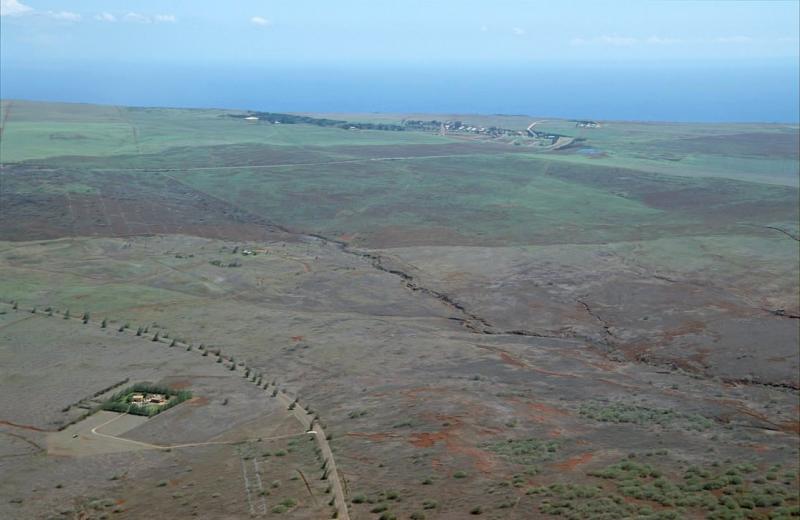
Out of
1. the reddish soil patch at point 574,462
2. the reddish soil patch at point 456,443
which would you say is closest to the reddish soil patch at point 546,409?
the reddish soil patch at point 456,443

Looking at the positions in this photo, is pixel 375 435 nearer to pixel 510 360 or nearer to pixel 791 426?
pixel 510 360

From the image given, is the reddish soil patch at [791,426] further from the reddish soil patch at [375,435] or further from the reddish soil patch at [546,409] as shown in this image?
the reddish soil patch at [375,435]

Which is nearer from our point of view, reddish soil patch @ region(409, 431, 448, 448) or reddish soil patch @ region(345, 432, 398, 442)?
reddish soil patch @ region(409, 431, 448, 448)

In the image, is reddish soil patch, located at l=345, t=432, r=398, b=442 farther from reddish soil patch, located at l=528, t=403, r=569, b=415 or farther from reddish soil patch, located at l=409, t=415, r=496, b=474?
reddish soil patch, located at l=528, t=403, r=569, b=415

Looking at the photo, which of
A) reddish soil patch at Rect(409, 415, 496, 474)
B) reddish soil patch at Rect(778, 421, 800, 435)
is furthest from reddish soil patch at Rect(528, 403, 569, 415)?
reddish soil patch at Rect(778, 421, 800, 435)

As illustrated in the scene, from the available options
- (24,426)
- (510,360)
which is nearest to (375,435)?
(24,426)

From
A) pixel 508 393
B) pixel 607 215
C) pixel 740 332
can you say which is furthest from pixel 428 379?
pixel 607 215
